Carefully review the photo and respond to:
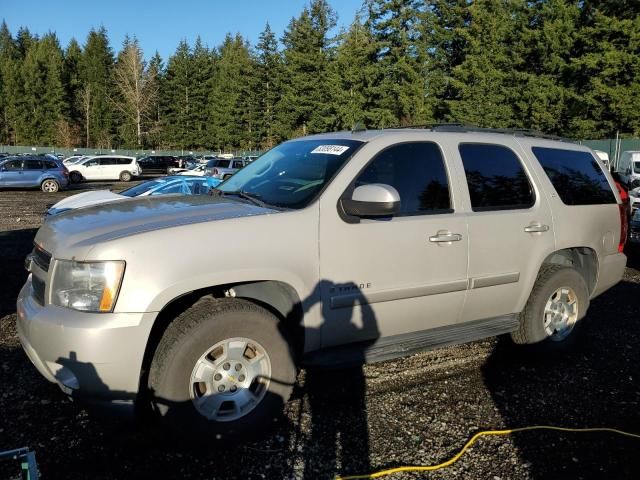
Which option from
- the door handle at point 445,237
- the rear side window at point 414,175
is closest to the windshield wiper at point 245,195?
the rear side window at point 414,175

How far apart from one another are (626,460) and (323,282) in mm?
2098

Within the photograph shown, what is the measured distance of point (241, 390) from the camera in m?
3.20

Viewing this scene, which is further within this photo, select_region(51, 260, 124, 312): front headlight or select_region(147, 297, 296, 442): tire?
select_region(147, 297, 296, 442): tire

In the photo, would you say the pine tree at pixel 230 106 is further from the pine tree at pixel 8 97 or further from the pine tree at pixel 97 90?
the pine tree at pixel 8 97

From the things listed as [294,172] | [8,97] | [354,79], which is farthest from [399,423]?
[8,97]

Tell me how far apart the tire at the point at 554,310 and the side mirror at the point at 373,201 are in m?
1.91

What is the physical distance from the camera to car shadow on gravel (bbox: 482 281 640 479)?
3.15 meters

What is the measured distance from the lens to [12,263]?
27.8 ft

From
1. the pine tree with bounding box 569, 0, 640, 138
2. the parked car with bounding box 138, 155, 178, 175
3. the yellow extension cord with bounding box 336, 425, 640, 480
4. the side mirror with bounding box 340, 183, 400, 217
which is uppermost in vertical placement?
the pine tree with bounding box 569, 0, 640, 138

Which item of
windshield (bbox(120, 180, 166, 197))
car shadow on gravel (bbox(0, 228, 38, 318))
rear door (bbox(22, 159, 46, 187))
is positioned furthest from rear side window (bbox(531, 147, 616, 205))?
rear door (bbox(22, 159, 46, 187))

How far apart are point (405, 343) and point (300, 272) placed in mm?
1063

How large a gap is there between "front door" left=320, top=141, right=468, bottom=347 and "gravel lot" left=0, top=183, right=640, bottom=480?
1.88 feet

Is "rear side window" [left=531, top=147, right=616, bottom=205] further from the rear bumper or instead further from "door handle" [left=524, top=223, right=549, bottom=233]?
the rear bumper

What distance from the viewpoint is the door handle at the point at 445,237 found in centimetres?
375
